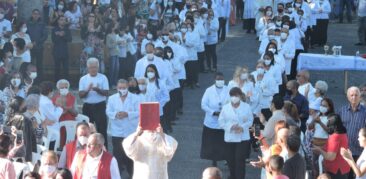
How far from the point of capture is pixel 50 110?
1748 centimetres

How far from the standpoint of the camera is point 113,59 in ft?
→ 83.7

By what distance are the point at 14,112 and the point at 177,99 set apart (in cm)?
675

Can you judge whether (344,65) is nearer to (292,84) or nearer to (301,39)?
(301,39)

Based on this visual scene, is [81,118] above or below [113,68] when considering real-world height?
above

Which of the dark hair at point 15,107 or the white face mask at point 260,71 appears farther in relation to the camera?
the white face mask at point 260,71

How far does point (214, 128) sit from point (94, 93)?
209cm

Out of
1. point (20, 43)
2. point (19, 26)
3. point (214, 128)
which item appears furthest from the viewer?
point (19, 26)

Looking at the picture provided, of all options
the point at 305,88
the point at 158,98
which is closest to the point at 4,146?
the point at 158,98

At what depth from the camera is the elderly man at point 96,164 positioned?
45.0 feet

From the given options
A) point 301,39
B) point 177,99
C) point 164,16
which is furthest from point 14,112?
point 164,16

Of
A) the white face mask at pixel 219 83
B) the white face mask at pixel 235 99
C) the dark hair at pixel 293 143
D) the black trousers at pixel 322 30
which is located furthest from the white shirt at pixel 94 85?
the black trousers at pixel 322 30

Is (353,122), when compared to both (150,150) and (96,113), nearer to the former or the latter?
(150,150)

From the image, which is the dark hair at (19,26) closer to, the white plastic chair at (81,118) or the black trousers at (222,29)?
the white plastic chair at (81,118)

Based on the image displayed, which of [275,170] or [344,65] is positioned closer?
[275,170]
